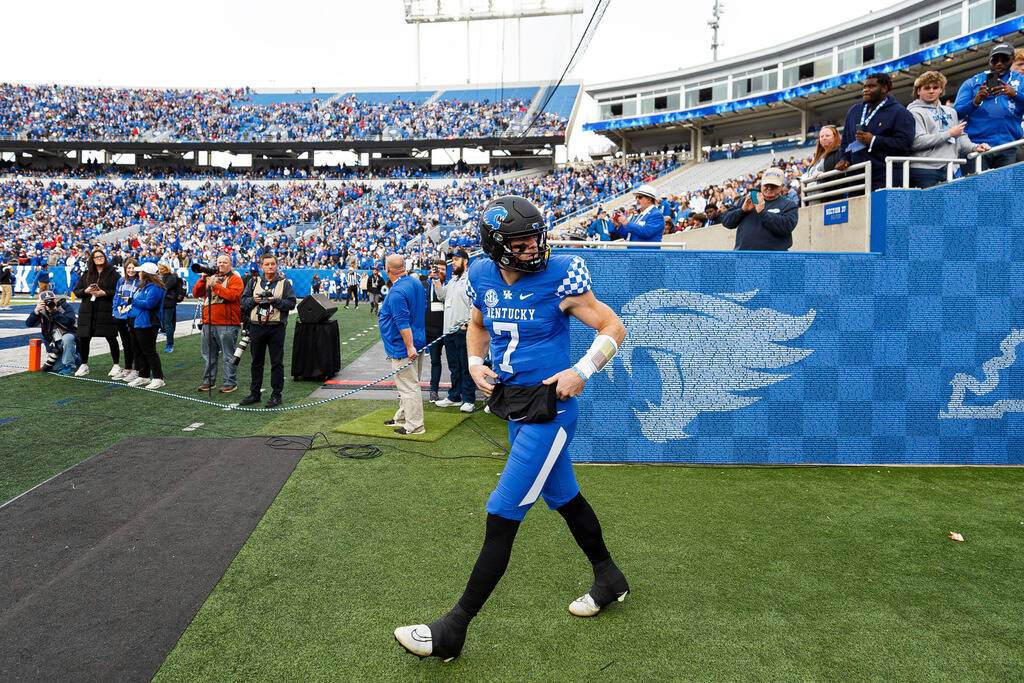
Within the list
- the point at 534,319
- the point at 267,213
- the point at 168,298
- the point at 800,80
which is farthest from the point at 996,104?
the point at 267,213

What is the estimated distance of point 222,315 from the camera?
8.50 meters

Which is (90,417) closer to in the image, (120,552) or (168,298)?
(120,552)

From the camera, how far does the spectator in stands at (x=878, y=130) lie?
5605 millimetres

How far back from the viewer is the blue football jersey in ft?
9.21

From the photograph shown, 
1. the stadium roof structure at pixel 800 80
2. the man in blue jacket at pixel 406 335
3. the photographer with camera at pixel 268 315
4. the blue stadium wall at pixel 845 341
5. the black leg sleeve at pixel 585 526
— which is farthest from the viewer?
the stadium roof structure at pixel 800 80

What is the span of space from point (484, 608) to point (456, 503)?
1484 mm

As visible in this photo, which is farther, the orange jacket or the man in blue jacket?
the orange jacket

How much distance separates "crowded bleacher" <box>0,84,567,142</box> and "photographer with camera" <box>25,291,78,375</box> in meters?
42.6

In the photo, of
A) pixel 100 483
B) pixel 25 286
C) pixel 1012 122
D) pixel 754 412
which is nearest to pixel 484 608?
pixel 754 412

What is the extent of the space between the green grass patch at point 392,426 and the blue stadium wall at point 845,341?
6.57 feet

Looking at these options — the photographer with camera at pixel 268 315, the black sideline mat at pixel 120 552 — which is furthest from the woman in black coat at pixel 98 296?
the black sideline mat at pixel 120 552

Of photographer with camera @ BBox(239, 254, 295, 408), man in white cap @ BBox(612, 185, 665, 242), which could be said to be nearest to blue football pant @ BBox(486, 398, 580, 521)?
man in white cap @ BBox(612, 185, 665, 242)

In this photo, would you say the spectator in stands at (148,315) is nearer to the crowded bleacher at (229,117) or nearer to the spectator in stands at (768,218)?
the spectator in stands at (768,218)

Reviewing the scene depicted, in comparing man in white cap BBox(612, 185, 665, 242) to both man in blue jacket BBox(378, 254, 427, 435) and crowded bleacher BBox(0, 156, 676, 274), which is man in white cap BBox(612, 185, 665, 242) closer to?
man in blue jacket BBox(378, 254, 427, 435)
